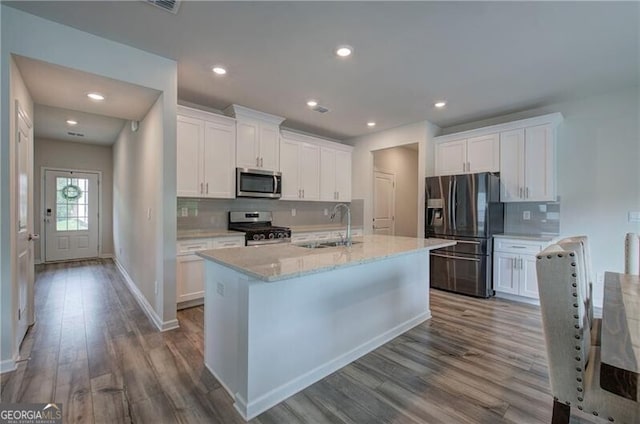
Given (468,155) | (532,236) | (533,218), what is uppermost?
(468,155)

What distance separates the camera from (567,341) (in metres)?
1.24

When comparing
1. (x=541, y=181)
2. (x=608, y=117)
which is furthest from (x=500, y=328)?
(x=608, y=117)

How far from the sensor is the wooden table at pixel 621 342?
876 mm

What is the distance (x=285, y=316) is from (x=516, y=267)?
11.3 ft

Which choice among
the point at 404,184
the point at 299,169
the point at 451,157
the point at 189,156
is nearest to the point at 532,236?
the point at 451,157

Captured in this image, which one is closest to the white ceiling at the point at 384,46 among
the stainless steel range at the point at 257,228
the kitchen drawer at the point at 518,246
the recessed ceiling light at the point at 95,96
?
the recessed ceiling light at the point at 95,96

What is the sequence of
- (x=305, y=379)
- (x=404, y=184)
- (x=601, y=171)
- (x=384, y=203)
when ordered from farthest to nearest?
(x=404, y=184), (x=384, y=203), (x=601, y=171), (x=305, y=379)

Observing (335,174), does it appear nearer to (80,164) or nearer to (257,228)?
(257,228)

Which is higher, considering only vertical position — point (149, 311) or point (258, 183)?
point (258, 183)

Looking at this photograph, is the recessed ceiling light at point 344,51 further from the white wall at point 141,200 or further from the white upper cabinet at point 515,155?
the white upper cabinet at point 515,155

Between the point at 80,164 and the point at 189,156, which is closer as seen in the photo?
the point at 189,156

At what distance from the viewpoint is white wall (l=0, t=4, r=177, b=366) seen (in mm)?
2098

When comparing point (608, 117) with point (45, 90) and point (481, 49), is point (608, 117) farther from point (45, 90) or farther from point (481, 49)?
point (45, 90)

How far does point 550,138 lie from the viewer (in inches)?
147
